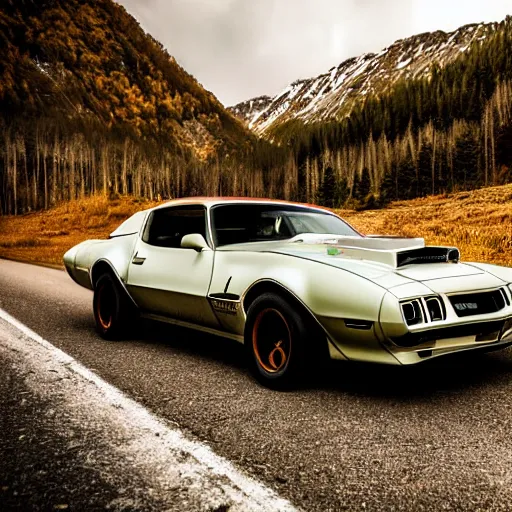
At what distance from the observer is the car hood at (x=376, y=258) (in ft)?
10.3

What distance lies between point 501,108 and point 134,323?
57.4m

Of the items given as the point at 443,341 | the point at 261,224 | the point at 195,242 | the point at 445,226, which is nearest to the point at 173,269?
the point at 195,242

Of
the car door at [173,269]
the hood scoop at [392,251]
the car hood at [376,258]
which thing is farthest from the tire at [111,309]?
the hood scoop at [392,251]

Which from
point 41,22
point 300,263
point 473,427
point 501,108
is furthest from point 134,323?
A: point 41,22

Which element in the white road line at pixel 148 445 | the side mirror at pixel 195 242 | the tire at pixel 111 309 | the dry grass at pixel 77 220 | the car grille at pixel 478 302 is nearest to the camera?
the white road line at pixel 148 445

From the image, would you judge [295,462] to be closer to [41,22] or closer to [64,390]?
[64,390]

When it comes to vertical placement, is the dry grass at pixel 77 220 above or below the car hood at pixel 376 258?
above

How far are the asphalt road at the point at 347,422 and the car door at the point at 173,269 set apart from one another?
17.6 inches

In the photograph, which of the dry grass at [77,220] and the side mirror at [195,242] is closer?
the side mirror at [195,242]

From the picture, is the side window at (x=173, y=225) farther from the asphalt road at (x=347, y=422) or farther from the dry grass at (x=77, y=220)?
the dry grass at (x=77, y=220)

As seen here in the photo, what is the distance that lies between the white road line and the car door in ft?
2.79

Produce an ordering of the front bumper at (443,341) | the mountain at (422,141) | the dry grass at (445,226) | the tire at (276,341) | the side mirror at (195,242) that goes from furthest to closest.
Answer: the mountain at (422,141) < the dry grass at (445,226) < the side mirror at (195,242) < the tire at (276,341) < the front bumper at (443,341)

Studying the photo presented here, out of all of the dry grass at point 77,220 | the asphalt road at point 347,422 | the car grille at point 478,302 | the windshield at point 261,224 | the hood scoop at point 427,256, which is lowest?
the asphalt road at point 347,422

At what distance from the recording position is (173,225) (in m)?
4.95
